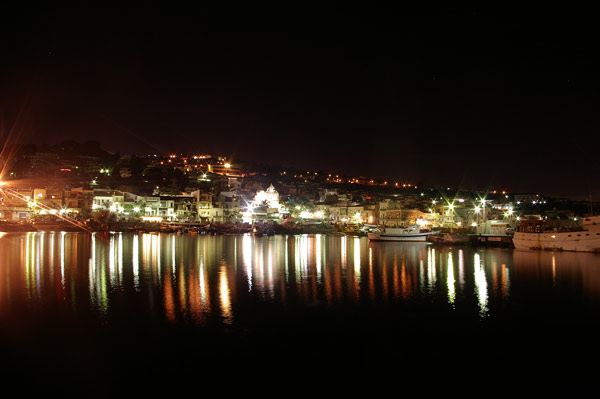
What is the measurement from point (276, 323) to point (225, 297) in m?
2.41

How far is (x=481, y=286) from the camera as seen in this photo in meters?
11.7

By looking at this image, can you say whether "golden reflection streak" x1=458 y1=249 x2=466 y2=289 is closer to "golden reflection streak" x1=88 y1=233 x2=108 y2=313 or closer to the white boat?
the white boat

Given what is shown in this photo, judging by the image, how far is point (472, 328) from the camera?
7.77 meters

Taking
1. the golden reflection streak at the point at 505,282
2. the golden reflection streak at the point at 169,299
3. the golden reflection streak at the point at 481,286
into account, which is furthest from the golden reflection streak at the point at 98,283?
the golden reflection streak at the point at 505,282

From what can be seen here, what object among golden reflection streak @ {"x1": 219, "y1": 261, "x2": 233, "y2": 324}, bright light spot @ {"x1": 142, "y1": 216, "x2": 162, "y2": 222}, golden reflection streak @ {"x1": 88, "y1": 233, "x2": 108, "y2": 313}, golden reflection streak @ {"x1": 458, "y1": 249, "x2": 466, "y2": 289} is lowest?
golden reflection streak @ {"x1": 458, "y1": 249, "x2": 466, "y2": 289}

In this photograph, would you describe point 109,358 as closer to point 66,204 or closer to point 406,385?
point 406,385

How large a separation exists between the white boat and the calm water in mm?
5370

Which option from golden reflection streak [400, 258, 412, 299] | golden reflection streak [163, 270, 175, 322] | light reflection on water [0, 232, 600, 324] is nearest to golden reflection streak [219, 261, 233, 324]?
light reflection on water [0, 232, 600, 324]

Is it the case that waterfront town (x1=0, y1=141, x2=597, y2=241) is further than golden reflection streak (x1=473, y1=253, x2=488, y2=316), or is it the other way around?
waterfront town (x1=0, y1=141, x2=597, y2=241)

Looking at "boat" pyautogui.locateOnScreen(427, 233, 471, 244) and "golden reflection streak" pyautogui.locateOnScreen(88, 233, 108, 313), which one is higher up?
"golden reflection streak" pyautogui.locateOnScreen(88, 233, 108, 313)

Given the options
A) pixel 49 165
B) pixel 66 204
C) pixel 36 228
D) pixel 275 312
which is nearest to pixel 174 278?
pixel 275 312

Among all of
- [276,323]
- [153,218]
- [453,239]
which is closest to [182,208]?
[153,218]

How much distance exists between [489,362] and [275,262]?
1125 centimetres

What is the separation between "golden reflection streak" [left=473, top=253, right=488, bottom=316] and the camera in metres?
9.24
